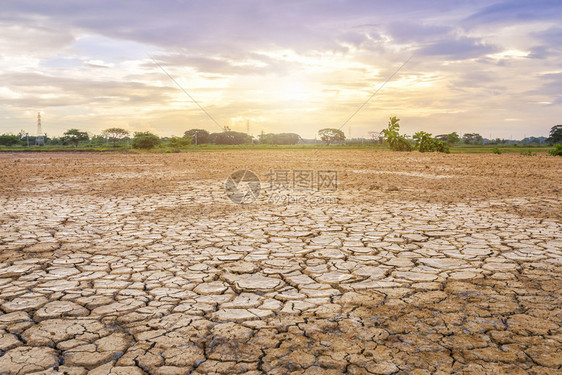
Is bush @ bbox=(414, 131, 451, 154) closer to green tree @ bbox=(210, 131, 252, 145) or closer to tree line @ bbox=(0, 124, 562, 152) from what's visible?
A: tree line @ bbox=(0, 124, 562, 152)

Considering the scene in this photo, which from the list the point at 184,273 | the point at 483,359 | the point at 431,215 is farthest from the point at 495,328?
the point at 431,215

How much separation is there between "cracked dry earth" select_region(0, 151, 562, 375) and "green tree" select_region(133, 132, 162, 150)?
103ft

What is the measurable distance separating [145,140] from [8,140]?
107ft

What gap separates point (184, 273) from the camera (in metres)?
3.79

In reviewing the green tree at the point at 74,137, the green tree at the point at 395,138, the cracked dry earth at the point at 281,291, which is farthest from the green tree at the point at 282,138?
the cracked dry earth at the point at 281,291

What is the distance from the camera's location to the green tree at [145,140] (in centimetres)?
3681

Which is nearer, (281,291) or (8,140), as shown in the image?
(281,291)

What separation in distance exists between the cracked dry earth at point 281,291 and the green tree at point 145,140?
103 feet

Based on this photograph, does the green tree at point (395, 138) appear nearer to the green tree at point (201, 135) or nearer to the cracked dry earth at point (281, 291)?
the cracked dry earth at point (281, 291)

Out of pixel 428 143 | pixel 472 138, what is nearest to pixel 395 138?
pixel 428 143

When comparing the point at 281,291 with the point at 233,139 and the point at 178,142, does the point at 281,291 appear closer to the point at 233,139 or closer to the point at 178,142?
the point at 178,142

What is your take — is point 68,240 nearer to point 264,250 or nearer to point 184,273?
point 184,273

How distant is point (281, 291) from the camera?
11.1ft

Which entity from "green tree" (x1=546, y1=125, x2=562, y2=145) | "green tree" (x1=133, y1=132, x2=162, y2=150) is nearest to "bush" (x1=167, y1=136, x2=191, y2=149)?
"green tree" (x1=133, y1=132, x2=162, y2=150)
